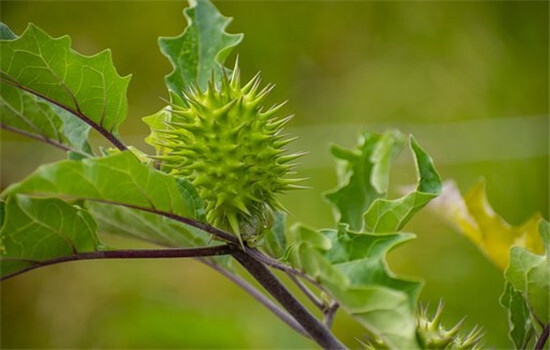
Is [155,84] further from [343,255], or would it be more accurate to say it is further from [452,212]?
[343,255]

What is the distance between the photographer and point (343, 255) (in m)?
0.56

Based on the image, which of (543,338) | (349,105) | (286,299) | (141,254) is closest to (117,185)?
(141,254)

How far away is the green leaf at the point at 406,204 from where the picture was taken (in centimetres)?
65

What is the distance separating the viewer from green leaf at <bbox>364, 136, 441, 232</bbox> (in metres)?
0.65

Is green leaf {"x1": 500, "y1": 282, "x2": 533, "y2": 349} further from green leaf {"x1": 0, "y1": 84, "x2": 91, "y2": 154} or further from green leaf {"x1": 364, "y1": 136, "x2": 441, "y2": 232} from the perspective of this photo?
green leaf {"x1": 0, "y1": 84, "x2": 91, "y2": 154}

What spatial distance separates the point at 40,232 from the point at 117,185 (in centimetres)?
7

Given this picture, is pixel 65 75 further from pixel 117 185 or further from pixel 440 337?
pixel 440 337

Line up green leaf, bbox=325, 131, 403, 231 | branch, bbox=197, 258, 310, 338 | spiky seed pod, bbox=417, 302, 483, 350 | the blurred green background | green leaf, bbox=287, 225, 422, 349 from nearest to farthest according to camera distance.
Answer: green leaf, bbox=287, 225, 422, 349, spiky seed pod, bbox=417, 302, 483, 350, branch, bbox=197, 258, 310, 338, green leaf, bbox=325, 131, 403, 231, the blurred green background

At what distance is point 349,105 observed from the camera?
2.62 meters

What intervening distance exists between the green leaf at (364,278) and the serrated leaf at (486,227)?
1.32 feet

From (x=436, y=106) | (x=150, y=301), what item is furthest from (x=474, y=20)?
(x=150, y=301)

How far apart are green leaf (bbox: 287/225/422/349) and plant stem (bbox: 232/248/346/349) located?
0.14 feet

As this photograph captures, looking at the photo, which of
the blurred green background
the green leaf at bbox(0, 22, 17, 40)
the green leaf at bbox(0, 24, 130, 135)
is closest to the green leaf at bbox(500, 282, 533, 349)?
the green leaf at bbox(0, 24, 130, 135)

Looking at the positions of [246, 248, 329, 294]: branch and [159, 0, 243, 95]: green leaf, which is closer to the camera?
[246, 248, 329, 294]: branch
